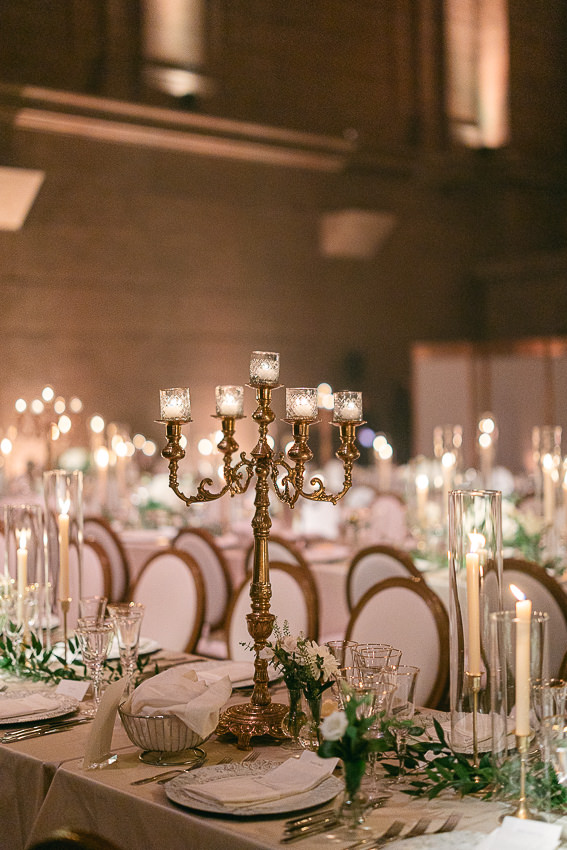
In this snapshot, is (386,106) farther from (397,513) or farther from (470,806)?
(470,806)

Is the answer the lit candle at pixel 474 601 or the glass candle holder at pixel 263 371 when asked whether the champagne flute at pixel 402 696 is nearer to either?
the lit candle at pixel 474 601

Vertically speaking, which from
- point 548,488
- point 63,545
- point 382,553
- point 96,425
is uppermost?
point 96,425

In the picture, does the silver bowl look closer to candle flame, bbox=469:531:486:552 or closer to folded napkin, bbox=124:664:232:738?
folded napkin, bbox=124:664:232:738

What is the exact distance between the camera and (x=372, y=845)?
186 cm

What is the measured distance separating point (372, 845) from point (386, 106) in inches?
442

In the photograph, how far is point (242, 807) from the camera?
2.00 m

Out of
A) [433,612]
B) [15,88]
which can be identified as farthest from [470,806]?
[15,88]

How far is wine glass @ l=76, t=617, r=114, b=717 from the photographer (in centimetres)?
266

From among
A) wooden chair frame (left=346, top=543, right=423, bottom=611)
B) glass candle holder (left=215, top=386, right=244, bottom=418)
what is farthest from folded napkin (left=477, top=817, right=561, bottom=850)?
wooden chair frame (left=346, top=543, right=423, bottom=611)

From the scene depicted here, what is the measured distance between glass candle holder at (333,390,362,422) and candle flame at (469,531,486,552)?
0.42 meters

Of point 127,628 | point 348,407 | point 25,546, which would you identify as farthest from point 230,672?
point 348,407

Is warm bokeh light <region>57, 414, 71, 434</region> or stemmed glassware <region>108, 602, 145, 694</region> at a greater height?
warm bokeh light <region>57, 414, 71, 434</region>

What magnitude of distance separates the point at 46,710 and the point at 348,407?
111 cm

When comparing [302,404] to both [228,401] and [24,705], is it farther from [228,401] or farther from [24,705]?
[24,705]
